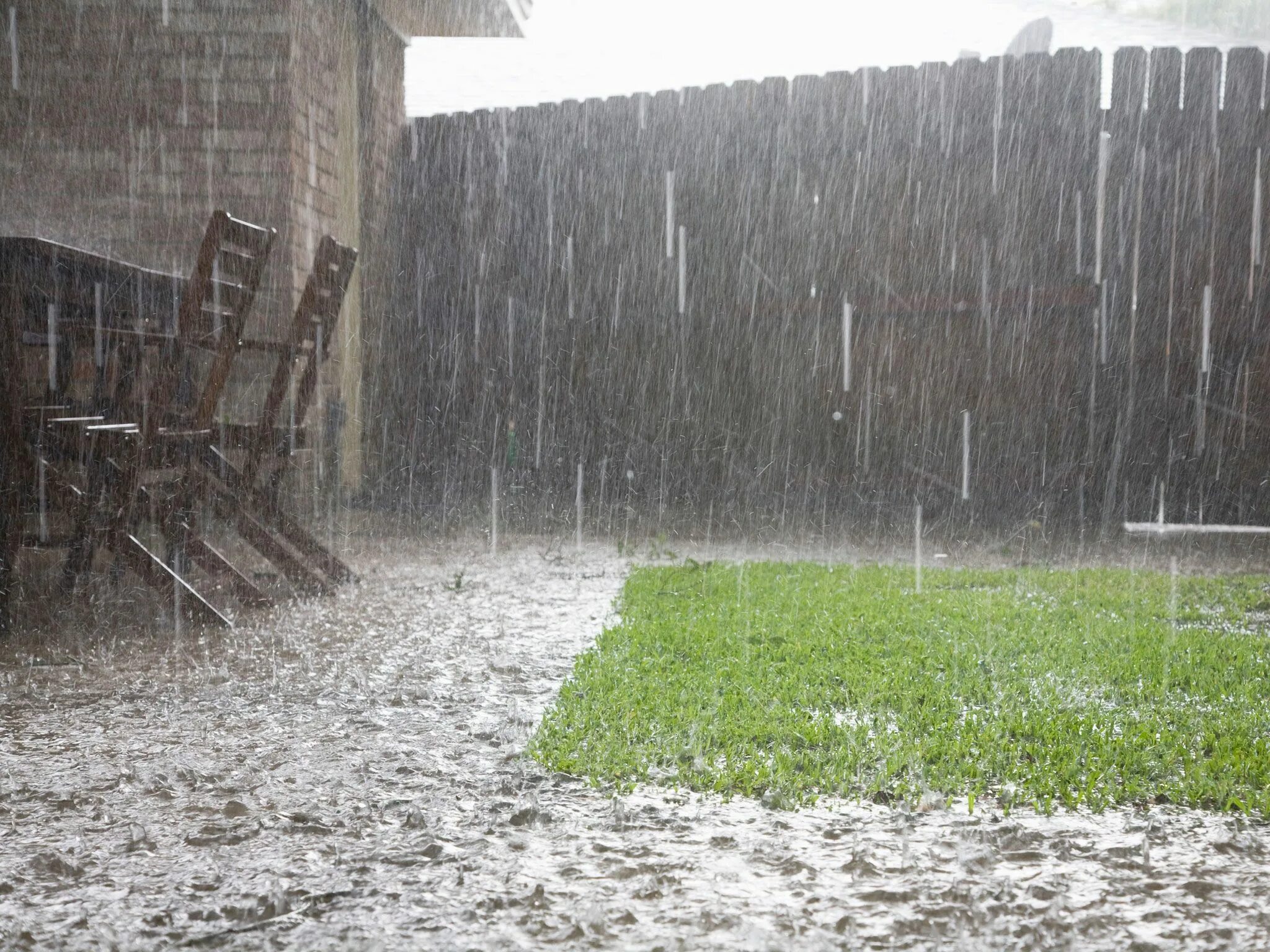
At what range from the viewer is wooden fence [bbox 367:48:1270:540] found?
638 cm

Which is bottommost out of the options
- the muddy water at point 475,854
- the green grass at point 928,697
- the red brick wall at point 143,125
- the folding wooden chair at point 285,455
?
the muddy water at point 475,854

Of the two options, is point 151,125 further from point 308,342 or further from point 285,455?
point 285,455

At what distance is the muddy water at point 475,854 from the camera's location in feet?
4.73

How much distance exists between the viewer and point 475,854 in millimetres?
1680

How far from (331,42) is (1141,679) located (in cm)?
607

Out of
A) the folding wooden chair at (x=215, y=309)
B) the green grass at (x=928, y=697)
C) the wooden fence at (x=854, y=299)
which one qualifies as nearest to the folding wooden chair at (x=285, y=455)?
the folding wooden chair at (x=215, y=309)

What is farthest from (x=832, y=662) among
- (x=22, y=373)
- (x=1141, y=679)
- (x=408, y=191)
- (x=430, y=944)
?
(x=408, y=191)

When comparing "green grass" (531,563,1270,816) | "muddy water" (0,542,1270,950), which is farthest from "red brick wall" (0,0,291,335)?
"muddy water" (0,542,1270,950)

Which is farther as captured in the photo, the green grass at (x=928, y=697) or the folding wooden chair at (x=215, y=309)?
the folding wooden chair at (x=215, y=309)

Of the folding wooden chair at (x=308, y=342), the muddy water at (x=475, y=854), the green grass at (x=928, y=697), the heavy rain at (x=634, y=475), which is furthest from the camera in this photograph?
the folding wooden chair at (x=308, y=342)

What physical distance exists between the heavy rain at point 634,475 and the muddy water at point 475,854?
0.04 ft

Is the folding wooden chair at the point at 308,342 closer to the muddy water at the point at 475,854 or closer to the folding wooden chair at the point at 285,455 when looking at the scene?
the folding wooden chair at the point at 285,455

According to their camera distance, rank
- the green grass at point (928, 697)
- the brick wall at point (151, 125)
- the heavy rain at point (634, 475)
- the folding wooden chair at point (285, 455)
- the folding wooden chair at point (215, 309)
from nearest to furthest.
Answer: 1. the heavy rain at point (634, 475)
2. the green grass at point (928, 697)
3. the folding wooden chair at point (215, 309)
4. the folding wooden chair at point (285, 455)
5. the brick wall at point (151, 125)

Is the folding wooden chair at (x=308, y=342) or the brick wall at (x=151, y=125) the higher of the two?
the brick wall at (x=151, y=125)
